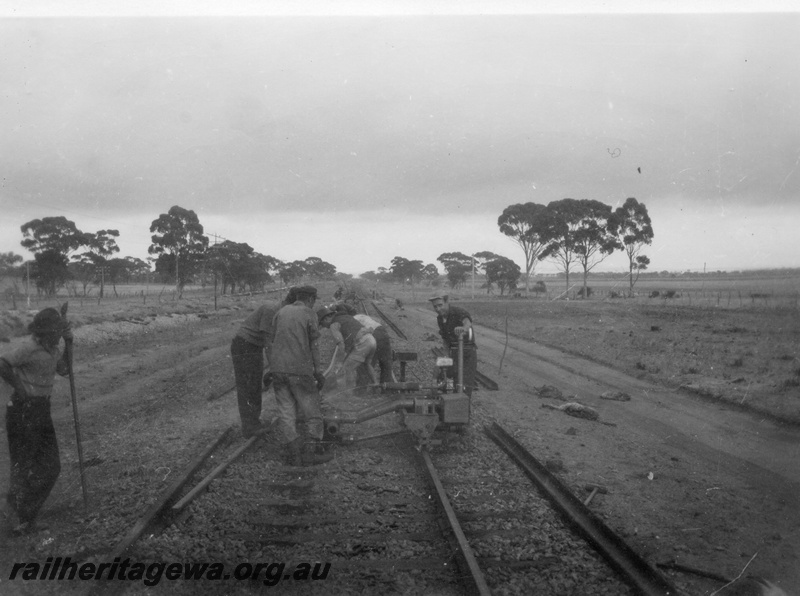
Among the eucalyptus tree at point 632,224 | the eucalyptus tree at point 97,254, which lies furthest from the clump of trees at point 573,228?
the eucalyptus tree at point 97,254

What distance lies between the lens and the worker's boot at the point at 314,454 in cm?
614

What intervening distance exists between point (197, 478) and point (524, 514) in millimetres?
3055

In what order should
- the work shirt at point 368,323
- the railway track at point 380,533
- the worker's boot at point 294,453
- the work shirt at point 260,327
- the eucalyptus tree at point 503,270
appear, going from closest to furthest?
the railway track at point 380,533 → the worker's boot at point 294,453 → the work shirt at point 260,327 → the work shirt at point 368,323 → the eucalyptus tree at point 503,270

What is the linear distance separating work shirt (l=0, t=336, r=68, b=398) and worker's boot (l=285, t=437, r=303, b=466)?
235 cm

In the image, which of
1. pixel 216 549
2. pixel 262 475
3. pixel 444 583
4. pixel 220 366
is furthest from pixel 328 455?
pixel 220 366

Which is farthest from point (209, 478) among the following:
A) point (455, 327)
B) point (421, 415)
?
point (455, 327)

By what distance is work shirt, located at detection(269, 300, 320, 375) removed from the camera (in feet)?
20.1

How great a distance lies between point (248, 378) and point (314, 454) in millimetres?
1432

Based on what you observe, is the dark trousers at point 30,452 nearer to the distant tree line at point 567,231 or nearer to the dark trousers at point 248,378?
the dark trousers at point 248,378

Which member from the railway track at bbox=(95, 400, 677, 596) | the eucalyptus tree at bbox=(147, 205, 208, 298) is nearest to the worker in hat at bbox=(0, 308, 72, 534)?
the railway track at bbox=(95, 400, 677, 596)

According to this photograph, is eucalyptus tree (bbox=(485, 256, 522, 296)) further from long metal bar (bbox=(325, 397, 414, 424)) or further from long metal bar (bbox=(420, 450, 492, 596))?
long metal bar (bbox=(420, 450, 492, 596))

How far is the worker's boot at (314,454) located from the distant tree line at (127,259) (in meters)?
9.88

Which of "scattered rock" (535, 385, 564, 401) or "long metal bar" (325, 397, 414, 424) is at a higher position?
"long metal bar" (325, 397, 414, 424)

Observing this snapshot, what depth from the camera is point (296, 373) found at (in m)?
6.12
